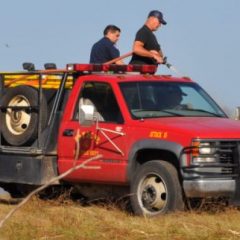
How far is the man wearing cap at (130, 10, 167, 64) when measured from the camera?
1109 cm

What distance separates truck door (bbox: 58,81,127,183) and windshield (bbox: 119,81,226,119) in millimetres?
216

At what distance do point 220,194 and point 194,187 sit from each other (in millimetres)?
316

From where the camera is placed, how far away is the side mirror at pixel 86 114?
923cm

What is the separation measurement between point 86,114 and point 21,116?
164cm

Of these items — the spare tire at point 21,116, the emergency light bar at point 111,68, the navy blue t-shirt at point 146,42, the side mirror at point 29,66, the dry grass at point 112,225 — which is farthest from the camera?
the navy blue t-shirt at point 146,42

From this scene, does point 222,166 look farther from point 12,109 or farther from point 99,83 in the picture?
point 12,109

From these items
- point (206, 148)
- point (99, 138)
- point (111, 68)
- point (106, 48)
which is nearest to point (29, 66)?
point (111, 68)

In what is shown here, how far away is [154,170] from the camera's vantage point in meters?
9.02

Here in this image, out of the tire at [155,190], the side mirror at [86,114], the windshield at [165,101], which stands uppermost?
the windshield at [165,101]

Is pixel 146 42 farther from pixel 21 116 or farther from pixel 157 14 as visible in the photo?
pixel 21 116

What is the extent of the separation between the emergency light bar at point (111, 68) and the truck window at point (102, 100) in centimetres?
26

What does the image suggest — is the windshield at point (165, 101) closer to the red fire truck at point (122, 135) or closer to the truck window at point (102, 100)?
the red fire truck at point (122, 135)

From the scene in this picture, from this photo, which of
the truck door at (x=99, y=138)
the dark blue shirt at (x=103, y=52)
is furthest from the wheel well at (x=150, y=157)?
the dark blue shirt at (x=103, y=52)

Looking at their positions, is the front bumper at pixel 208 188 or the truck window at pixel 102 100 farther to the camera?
the truck window at pixel 102 100
